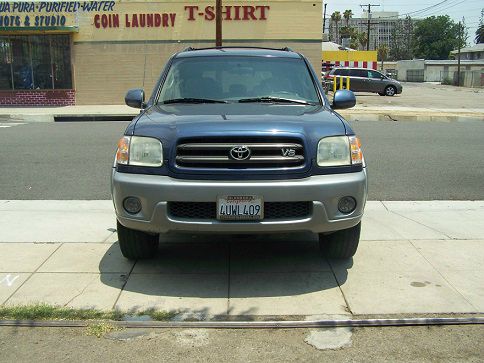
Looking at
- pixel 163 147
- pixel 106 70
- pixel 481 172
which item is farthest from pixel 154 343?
pixel 106 70

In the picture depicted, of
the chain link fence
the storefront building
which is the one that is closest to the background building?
the chain link fence

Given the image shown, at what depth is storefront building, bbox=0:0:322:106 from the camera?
72.5 ft

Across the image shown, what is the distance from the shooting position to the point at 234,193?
12.8ft

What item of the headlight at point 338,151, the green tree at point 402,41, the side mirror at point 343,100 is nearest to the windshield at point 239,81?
the side mirror at point 343,100

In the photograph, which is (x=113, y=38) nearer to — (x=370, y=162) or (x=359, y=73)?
(x=359, y=73)

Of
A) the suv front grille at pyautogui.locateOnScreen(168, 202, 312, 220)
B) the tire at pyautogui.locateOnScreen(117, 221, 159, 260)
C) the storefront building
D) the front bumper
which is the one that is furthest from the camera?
the storefront building

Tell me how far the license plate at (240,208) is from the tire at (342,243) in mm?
965

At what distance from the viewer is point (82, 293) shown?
421cm

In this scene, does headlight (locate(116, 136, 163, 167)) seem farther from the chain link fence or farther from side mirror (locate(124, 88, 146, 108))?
the chain link fence

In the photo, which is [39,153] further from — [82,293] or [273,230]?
[273,230]

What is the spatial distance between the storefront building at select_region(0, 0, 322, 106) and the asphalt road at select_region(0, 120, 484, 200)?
330 inches

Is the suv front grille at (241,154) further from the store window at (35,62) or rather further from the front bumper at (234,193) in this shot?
the store window at (35,62)

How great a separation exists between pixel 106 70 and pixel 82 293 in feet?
64.5

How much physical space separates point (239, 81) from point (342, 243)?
72.7 inches
